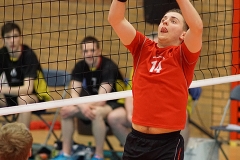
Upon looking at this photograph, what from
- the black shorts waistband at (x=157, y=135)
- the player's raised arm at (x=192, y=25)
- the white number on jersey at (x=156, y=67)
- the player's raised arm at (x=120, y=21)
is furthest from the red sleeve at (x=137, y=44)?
the black shorts waistband at (x=157, y=135)

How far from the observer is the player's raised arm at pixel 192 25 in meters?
3.99

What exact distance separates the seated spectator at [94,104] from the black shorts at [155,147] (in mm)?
2703

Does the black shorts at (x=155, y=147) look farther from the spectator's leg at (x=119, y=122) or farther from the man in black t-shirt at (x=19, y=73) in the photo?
the man in black t-shirt at (x=19, y=73)

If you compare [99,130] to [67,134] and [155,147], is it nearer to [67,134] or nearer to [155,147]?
[67,134]

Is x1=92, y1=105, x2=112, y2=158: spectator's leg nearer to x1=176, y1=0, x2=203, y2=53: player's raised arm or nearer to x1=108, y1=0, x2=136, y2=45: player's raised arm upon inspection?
x1=108, y1=0, x2=136, y2=45: player's raised arm

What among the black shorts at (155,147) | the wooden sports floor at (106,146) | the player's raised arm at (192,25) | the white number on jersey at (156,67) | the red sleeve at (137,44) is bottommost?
the wooden sports floor at (106,146)

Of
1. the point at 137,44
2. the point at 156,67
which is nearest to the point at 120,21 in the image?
the point at 137,44

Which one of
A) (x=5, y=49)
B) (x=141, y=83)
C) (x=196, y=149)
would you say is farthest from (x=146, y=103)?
(x=5, y=49)

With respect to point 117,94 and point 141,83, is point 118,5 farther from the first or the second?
point 117,94

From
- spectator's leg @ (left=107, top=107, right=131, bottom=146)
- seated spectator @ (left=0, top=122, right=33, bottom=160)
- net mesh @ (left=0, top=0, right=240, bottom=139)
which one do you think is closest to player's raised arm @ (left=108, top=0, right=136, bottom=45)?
seated spectator @ (left=0, top=122, right=33, bottom=160)

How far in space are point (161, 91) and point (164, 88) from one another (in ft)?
0.09

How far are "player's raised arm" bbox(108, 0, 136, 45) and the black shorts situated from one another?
0.63 m

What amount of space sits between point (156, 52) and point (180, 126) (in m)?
0.51

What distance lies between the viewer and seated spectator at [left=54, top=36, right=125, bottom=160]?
23.0 feet
